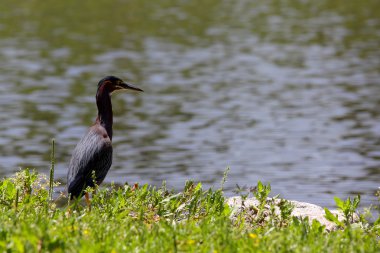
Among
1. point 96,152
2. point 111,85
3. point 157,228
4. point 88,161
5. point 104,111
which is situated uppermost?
point 111,85

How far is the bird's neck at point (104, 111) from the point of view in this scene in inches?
439

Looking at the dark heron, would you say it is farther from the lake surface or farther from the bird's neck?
the lake surface

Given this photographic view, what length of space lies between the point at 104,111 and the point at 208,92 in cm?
1106

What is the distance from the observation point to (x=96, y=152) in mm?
10523

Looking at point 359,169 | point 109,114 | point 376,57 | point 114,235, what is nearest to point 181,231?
point 114,235

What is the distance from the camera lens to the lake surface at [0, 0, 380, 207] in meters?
15.6

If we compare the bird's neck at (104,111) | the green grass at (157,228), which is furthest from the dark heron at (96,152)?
the green grass at (157,228)

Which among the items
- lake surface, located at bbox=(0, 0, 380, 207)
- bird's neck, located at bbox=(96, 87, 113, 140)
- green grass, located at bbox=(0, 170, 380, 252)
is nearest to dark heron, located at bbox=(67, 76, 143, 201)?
bird's neck, located at bbox=(96, 87, 113, 140)

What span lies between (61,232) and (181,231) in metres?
0.96

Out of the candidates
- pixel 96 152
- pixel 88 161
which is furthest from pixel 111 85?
pixel 88 161

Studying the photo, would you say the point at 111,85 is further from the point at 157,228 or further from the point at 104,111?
the point at 157,228

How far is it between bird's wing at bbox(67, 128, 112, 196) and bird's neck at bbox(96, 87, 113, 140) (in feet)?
0.79

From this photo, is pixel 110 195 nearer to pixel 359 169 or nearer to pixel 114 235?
pixel 114 235

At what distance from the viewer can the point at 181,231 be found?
737 cm
